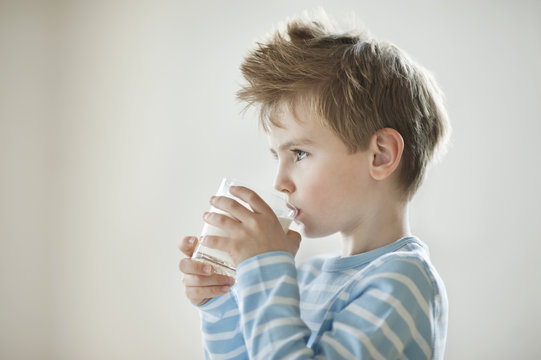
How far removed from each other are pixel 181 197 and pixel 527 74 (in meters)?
1.00

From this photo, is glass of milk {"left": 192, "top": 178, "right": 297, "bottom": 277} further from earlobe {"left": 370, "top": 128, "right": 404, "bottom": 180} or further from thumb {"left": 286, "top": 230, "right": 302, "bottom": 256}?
earlobe {"left": 370, "top": 128, "right": 404, "bottom": 180}

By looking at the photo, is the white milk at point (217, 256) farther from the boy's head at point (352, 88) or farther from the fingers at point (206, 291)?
the boy's head at point (352, 88)

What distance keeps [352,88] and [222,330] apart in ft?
1.69

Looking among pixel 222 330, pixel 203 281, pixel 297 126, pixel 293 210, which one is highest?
pixel 297 126

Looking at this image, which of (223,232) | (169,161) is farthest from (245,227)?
(169,161)

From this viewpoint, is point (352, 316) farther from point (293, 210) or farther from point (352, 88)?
point (352, 88)

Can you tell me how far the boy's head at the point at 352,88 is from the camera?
0.88 m

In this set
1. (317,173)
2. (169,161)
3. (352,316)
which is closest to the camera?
(352,316)

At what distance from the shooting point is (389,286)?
0.75 m

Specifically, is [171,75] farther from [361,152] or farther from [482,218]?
[482,218]

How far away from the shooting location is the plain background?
133 centimetres

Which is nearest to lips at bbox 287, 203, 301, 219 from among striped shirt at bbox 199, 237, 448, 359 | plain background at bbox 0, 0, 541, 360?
striped shirt at bbox 199, 237, 448, 359

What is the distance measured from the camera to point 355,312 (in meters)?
0.75

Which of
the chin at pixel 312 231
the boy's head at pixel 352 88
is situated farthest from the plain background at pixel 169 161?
the chin at pixel 312 231
